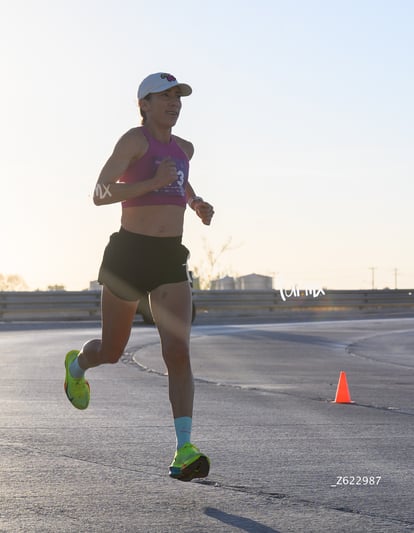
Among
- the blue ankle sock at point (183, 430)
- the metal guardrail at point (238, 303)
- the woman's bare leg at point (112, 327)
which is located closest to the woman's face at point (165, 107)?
the woman's bare leg at point (112, 327)

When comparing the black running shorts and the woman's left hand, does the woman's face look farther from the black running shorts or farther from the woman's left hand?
the black running shorts

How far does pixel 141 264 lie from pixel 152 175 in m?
0.50

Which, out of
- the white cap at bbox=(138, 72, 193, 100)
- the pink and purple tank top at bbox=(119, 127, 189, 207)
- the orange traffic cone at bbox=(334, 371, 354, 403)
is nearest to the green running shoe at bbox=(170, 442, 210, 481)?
the pink and purple tank top at bbox=(119, 127, 189, 207)

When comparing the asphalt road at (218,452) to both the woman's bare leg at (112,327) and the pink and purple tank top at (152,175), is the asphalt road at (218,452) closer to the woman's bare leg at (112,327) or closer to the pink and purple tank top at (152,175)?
the woman's bare leg at (112,327)

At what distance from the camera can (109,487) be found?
643 centimetres

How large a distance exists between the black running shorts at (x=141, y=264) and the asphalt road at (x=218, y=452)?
104cm

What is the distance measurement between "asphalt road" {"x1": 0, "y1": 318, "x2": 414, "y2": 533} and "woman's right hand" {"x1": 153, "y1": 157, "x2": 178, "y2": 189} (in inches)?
62.7

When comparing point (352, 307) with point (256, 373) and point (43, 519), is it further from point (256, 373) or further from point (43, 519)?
point (43, 519)

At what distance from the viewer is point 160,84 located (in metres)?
7.00

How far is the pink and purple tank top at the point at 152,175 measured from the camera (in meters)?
6.96

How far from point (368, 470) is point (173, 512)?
5.92 feet

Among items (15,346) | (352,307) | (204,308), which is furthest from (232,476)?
(352,307)

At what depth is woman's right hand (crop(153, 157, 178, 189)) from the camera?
6.80 meters

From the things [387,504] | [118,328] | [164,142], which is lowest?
[387,504]
